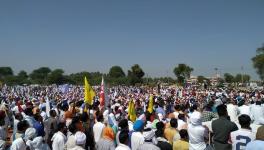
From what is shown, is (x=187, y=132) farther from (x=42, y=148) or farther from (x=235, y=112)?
(x=235, y=112)

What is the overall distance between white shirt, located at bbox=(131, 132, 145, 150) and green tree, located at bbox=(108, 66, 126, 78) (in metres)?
90.4

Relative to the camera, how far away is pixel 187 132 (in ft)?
21.1

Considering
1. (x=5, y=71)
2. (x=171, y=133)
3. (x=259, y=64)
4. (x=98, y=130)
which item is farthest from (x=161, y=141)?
(x=5, y=71)

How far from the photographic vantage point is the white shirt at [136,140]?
6.27 meters

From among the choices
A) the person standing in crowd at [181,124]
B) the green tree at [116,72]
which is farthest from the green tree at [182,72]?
the person standing in crowd at [181,124]

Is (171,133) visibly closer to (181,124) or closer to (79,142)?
(181,124)

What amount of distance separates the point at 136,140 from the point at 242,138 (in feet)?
6.27

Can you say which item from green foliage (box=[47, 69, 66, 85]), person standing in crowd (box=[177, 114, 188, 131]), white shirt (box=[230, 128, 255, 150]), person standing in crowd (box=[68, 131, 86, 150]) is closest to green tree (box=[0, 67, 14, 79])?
green foliage (box=[47, 69, 66, 85])

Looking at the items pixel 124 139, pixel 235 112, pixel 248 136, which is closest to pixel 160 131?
pixel 124 139

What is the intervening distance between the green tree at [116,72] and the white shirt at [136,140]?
297 feet

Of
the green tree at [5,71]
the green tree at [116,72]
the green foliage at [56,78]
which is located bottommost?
the green foliage at [56,78]

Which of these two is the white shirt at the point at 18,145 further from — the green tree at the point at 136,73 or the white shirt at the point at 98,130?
the green tree at the point at 136,73

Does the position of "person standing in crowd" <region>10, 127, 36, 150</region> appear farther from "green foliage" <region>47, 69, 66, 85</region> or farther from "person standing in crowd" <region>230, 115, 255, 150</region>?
"green foliage" <region>47, 69, 66, 85</region>

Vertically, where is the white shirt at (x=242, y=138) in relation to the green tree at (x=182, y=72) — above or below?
below
